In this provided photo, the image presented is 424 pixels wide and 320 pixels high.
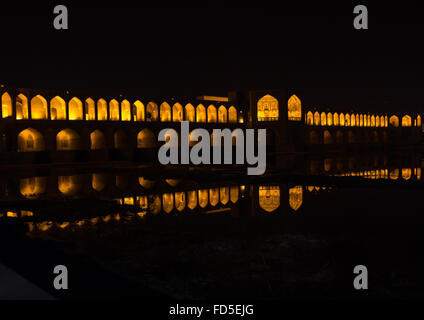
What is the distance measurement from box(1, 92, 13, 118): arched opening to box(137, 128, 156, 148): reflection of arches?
8841mm

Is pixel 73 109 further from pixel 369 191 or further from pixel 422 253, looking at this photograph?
pixel 422 253

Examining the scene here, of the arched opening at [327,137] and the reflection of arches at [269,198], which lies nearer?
the reflection of arches at [269,198]

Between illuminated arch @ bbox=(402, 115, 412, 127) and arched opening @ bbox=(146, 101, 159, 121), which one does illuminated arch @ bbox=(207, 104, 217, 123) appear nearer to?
arched opening @ bbox=(146, 101, 159, 121)

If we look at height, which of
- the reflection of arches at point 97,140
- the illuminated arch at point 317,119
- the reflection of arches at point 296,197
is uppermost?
the illuminated arch at point 317,119

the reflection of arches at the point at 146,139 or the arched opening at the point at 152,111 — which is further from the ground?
the arched opening at the point at 152,111

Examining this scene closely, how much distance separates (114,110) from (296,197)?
17157 millimetres

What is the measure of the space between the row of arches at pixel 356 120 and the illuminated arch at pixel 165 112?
1378 cm

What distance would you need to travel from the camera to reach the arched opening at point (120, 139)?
25.6m

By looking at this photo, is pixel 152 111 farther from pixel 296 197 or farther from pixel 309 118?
pixel 296 197

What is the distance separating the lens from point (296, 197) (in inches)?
429

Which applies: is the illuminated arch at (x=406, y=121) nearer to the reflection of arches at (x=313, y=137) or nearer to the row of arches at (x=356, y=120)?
the row of arches at (x=356, y=120)

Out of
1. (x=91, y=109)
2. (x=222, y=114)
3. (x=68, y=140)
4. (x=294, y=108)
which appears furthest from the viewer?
(x=294, y=108)

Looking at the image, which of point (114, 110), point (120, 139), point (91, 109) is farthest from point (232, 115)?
point (91, 109)

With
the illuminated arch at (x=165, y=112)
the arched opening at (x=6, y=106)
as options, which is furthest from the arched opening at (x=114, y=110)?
the arched opening at (x=6, y=106)
